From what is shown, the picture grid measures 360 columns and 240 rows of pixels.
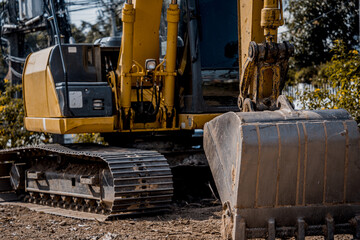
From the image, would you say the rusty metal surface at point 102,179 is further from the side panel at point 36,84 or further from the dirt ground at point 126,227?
the side panel at point 36,84

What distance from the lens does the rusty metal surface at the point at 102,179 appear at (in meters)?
6.40

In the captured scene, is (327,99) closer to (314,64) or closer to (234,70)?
(234,70)

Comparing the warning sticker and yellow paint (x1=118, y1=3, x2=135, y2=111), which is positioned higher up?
yellow paint (x1=118, y1=3, x2=135, y2=111)

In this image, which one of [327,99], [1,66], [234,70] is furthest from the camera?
[1,66]

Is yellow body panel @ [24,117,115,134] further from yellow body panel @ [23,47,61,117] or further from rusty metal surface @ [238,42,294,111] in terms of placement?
rusty metal surface @ [238,42,294,111]

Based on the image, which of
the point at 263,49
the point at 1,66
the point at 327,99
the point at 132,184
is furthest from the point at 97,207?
the point at 1,66

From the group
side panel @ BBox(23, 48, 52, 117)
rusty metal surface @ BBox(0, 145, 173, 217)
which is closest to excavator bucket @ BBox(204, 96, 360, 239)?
rusty metal surface @ BBox(0, 145, 173, 217)

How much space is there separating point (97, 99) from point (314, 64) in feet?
47.7

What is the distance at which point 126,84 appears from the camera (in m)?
7.27

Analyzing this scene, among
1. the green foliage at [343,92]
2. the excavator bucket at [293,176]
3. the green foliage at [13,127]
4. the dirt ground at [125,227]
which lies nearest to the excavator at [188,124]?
the excavator bucket at [293,176]

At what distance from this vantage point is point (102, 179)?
6.76 metres

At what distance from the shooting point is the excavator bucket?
173 inches

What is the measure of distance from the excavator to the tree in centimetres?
1298

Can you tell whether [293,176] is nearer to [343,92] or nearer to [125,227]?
[125,227]
